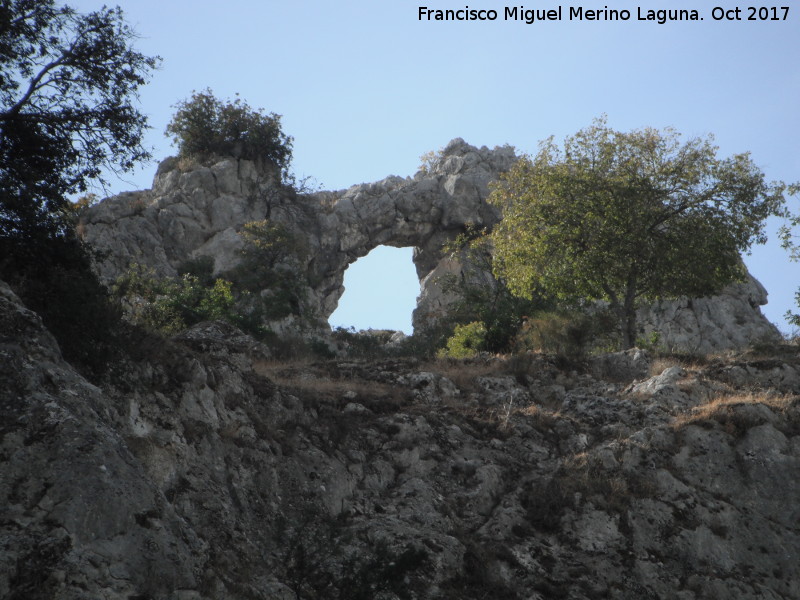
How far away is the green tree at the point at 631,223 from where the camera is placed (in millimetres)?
33062

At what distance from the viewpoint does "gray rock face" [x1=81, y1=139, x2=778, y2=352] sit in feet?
172

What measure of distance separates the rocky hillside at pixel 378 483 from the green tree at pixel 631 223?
792 centimetres

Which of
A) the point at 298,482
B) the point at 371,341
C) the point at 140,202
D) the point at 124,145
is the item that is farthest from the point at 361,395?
the point at 140,202

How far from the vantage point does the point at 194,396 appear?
17203 mm

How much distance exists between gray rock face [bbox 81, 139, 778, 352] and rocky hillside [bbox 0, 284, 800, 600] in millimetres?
29588

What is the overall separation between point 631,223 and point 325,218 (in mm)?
32092

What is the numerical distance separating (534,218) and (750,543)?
1911 cm

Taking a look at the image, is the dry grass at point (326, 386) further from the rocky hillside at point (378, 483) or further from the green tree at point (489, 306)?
the green tree at point (489, 306)

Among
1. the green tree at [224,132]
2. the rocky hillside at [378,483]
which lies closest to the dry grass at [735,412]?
the rocky hillside at [378,483]

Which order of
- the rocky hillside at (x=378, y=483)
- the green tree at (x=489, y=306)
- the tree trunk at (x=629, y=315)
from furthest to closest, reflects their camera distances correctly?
the green tree at (x=489, y=306), the tree trunk at (x=629, y=315), the rocky hillside at (x=378, y=483)

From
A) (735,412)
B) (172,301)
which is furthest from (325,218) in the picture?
(735,412)

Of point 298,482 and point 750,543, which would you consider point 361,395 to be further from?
point 750,543

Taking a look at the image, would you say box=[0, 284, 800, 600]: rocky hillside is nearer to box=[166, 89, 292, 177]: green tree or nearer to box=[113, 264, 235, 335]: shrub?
box=[113, 264, 235, 335]: shrub

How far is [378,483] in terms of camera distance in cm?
1869
